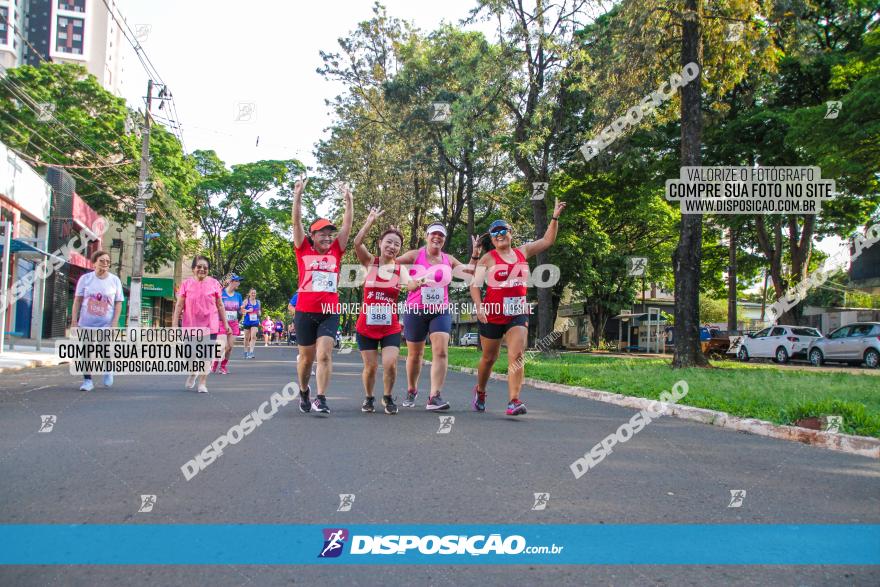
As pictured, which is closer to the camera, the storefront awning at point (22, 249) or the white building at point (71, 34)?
the storefront awning at point (22, 249)

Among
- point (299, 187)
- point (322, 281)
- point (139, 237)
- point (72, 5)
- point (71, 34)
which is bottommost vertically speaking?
point (322, 281)

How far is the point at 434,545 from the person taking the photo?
3.15 m

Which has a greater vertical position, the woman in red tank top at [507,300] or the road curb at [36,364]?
the woman in red tank top at [507,300]

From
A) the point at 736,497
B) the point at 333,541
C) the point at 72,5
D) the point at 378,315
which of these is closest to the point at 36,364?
the point at 378,315

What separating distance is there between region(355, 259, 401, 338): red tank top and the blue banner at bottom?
4367 mm

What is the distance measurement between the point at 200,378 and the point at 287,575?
7843 millimetres

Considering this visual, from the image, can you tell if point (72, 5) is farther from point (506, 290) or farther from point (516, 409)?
point (516, 409)

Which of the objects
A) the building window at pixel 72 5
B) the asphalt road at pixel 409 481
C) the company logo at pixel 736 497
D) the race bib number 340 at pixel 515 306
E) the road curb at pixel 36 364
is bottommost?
the road curb at pixel 36 364

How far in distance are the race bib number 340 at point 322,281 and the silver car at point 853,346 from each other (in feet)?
70.4

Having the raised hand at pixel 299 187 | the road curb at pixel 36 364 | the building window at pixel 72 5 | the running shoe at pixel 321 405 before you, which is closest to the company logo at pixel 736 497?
the running shoe at pixel 321 405

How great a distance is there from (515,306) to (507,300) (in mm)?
111

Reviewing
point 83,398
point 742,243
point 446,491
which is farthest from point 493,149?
point 446,491

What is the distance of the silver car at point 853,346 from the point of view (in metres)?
22.3

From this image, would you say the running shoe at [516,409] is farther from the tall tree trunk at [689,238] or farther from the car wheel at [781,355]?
the car wheel at [781,355]
